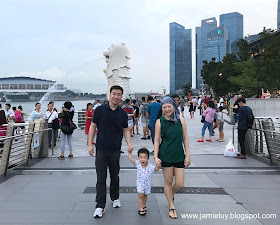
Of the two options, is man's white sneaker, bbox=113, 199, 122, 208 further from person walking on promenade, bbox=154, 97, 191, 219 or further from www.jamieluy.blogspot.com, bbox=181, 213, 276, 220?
www.jamieluy.blogspot.com, bbox=181, 213, 276, 220

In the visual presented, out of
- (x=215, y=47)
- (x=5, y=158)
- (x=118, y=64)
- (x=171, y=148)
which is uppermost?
(x=215, y=47)

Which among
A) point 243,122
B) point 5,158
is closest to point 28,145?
point 5,158

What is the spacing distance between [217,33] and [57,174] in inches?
7420

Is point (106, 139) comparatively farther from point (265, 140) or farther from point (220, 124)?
point (220, 124)

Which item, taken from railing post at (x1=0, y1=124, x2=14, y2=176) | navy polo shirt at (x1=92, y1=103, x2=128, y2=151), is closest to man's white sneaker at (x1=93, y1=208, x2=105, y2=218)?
navy polo shirt at (x1=92, y1=103, x2=128, y2=151)

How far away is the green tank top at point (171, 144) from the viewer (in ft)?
11.7

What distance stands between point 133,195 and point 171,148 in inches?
57.1

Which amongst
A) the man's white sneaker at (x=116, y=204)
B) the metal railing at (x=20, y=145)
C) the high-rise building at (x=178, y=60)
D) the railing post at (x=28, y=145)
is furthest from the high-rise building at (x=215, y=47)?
the man's white sneaker at (x=116, y=204)

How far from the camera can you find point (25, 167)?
6.53 m

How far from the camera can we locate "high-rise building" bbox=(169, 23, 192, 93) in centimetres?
17275

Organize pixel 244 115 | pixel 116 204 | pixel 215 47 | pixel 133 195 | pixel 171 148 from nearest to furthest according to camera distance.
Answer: pixel 171 148
pixel 116 204
pixel 133 195
pixel 244 115
pixel 215 47

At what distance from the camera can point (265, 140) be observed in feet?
23.0

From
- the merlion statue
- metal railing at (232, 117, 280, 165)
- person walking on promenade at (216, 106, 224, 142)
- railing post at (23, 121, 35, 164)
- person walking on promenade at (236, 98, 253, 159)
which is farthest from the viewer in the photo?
the merlion statue

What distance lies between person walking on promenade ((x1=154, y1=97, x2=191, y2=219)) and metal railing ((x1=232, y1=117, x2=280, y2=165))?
12.7ft
